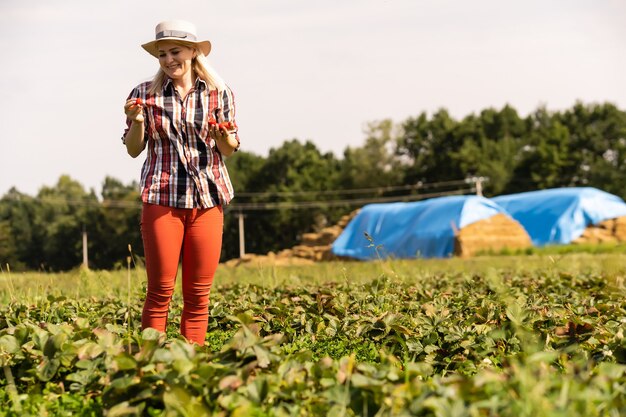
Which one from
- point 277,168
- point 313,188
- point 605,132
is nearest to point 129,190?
point 277,168

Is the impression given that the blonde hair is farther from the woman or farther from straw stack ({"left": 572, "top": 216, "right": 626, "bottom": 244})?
straw stack ({"left": 572, "top": 216, "right": 626, "bottom": 244})

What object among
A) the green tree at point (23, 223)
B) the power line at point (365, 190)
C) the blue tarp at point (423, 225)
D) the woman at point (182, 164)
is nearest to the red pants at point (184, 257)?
the woman at point (182, 164)

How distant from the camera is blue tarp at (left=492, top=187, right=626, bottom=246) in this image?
78.7 feet

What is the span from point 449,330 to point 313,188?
163ft

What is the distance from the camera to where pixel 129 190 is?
63.3m

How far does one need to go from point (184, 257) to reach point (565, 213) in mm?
21921

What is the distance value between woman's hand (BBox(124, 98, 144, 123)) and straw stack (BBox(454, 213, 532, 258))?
59.6 ft

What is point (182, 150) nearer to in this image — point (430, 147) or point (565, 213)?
point (565, 213)

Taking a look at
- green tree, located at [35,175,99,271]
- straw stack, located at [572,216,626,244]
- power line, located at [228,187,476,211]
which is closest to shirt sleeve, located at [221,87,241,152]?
straw stack, located at [572,216,626,244]

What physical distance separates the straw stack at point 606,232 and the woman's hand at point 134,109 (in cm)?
2149

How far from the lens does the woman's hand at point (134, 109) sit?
378 centimetres

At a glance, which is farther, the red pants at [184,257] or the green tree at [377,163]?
the green tree at [377,163]

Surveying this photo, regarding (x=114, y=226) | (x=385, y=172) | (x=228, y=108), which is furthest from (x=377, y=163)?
(x=228, y=108)

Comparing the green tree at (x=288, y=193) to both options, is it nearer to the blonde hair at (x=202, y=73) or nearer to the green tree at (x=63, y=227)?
the green tree at (x=63, y=227)
